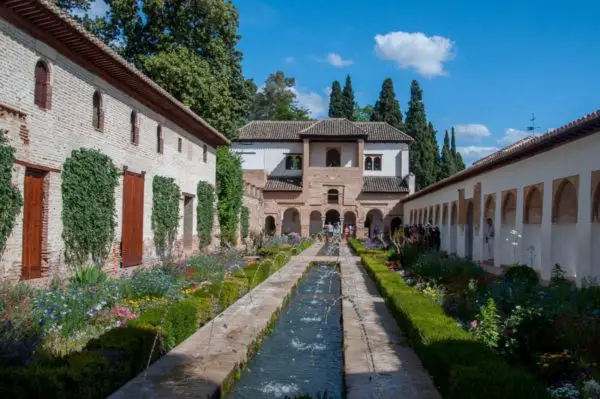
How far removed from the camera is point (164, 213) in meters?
16.2

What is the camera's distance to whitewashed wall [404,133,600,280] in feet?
38.0

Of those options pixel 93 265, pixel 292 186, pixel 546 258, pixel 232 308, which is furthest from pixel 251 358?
pixel 292 186

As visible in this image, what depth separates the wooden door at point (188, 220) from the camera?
19328 millimetres

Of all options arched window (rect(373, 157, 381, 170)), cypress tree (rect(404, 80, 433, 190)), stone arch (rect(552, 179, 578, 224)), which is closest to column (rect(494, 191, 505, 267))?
stone arch (rect(552, 179, 578, 224))

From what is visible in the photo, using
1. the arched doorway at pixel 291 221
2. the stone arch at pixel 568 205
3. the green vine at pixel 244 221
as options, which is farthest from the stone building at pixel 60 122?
the arched doorway at pixel 291 221

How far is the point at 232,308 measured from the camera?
10336 millimetres

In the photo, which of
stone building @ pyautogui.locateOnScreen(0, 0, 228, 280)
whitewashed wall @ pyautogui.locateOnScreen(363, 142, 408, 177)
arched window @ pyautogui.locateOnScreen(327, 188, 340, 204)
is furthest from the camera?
whitewashed wall @ pyautogui.locateOnScreen(363, 142, 408, 177)

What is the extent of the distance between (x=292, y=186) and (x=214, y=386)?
37.8 metres

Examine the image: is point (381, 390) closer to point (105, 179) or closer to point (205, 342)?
point (205, 342)

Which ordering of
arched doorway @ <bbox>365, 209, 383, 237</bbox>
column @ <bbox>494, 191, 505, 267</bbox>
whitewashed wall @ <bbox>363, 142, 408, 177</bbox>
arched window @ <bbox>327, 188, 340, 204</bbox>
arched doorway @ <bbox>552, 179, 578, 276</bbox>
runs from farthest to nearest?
whitewashed wall @ <bbox>363, 142, 408, 177</bbox>
arched doorway @ <bbox>365, 209, 383, 237</bbox>
arched window @ <bbox>327, 188, 340, 204</bbox>
column @ <bbox>494, 191, 505, 267</bbox>
arched doorway @ <bbox>552, 179, 578, 276</bbox>

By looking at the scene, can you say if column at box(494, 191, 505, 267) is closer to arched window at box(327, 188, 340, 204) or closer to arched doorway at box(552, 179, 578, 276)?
arched doorway at box(552, 179, 578, 276)

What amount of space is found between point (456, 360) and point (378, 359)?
1.70 metres

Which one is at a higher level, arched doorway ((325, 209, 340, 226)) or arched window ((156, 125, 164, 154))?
arched window ((156, 125, 164, 154))

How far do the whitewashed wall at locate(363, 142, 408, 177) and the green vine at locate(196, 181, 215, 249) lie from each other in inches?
997
